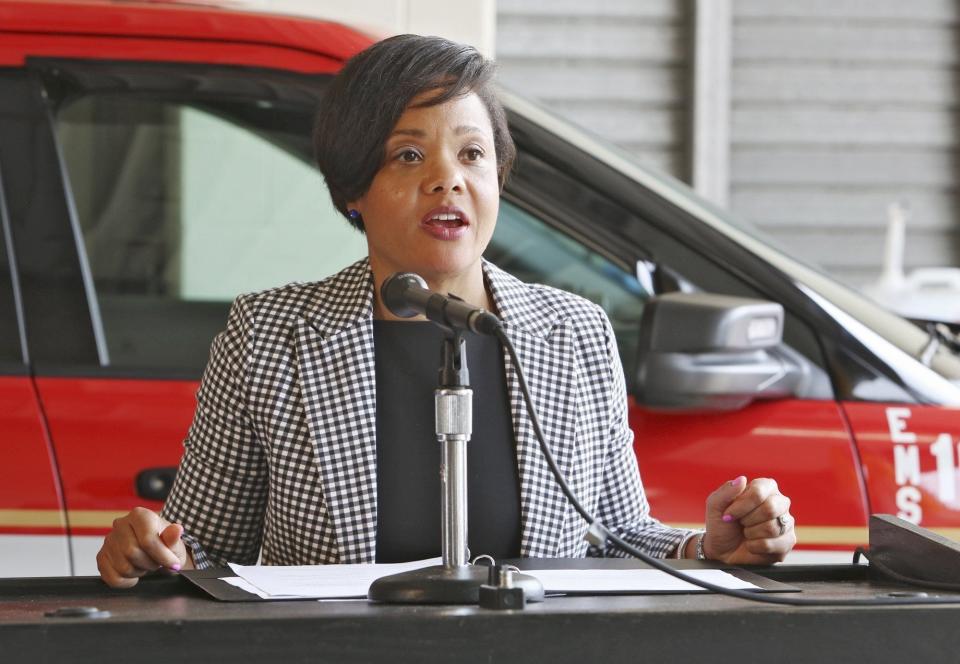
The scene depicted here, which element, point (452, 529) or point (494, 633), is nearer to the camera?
point (494, 633)

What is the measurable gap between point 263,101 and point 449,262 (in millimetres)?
840

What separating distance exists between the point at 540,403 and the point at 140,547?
58cm

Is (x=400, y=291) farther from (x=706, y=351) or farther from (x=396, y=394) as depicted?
(x=706, y=351)

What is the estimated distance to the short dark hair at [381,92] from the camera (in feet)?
6.67

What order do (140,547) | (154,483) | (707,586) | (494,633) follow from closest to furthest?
(494,633), (707,586), (140,547), (154,483)

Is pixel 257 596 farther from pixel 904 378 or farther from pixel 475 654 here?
pixel 904 378

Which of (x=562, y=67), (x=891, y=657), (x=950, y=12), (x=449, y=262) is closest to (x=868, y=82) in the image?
(x=950, y=12)

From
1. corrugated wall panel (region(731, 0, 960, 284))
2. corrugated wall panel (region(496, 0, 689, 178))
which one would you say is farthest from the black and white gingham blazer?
corrugated wall panel (region(731, 0, 960, 284))

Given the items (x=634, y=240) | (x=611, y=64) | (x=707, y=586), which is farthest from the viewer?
(x=611, y=64)

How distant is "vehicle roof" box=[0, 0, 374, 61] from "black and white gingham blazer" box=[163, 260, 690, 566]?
68 centimetres

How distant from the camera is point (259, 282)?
9.20ft

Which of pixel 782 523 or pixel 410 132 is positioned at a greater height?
pixel 410 132

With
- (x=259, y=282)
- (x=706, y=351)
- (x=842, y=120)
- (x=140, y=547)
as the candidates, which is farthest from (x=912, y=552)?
(x=842, y=120)

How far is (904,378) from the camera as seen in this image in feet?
8.57
